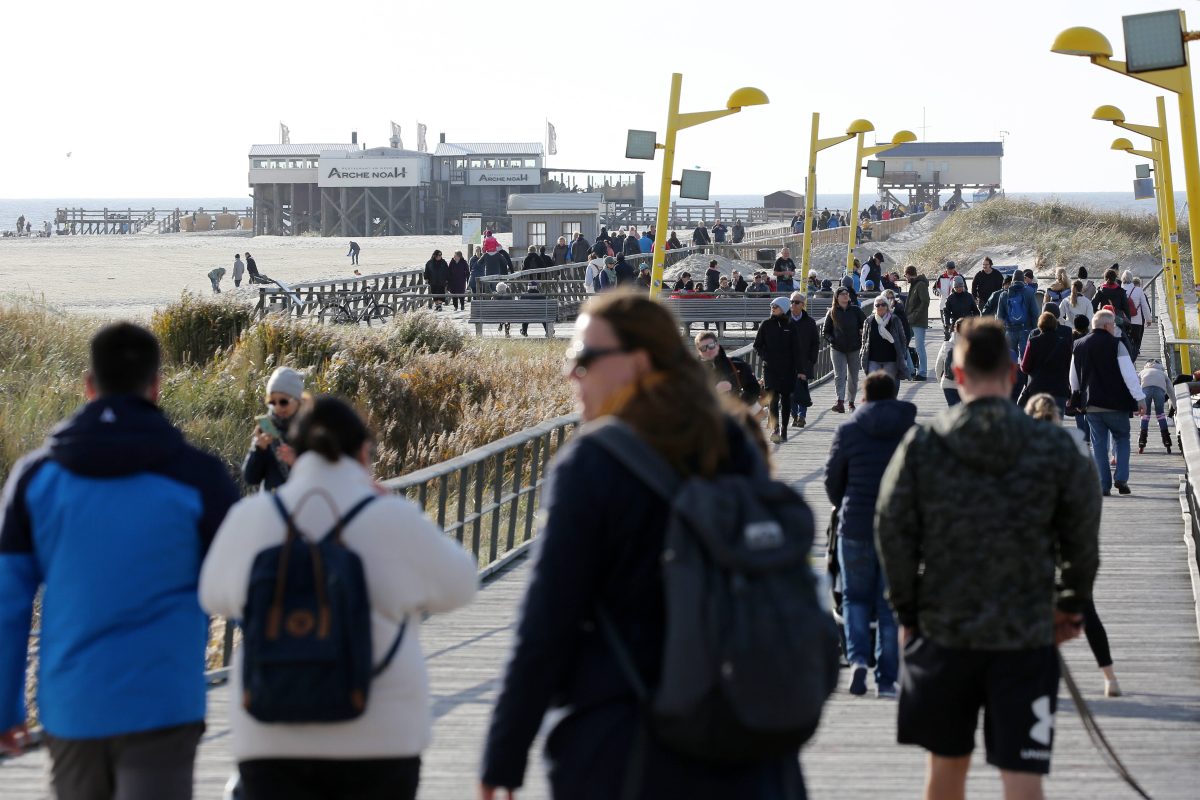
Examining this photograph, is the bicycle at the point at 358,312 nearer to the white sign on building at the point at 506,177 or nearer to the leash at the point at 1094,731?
the leash at the point at 1094,731

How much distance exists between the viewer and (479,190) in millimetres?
99250

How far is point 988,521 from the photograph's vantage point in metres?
4.48

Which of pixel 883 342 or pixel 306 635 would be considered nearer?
pixel 306 635

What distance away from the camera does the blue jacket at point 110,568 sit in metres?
3.85

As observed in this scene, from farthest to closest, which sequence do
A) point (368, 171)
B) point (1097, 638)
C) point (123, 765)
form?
1. point (368, 171)
2. point (1097, 638)
3. point (123, 765)

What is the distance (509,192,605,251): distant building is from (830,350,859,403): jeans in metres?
30.0

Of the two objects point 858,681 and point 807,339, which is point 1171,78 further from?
point 858,681

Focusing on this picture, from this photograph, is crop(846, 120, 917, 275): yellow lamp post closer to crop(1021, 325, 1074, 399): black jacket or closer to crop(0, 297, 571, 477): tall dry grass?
crop(0, 297, 571, 477): tall dry grass

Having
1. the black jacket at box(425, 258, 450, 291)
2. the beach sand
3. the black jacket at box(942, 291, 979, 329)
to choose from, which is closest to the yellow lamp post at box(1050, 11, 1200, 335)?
the black jacket at box(942, 291, 979, 329)

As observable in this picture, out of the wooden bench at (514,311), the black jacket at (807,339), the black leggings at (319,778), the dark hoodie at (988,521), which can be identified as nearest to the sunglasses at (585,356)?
the black leggings at (319,778)

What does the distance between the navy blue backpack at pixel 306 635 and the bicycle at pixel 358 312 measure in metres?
29.1

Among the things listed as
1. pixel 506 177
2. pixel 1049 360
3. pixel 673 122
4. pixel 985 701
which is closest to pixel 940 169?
pixel 506 177

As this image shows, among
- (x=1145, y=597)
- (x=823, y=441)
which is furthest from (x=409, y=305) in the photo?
(x=1145, y=597)

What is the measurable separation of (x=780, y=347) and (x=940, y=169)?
4359 inches
